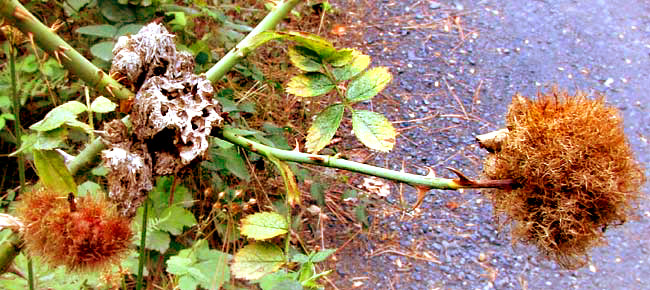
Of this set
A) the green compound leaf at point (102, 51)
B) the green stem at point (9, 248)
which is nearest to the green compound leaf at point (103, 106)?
the green stem at point (9, 248)

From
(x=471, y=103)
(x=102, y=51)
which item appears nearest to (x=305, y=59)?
(x=102, y=51)

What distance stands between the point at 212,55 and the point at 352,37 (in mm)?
1379

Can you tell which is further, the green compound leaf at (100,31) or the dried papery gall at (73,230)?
the green compound leaf at (100,31)

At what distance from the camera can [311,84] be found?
90cm

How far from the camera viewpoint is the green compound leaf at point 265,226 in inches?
34.6

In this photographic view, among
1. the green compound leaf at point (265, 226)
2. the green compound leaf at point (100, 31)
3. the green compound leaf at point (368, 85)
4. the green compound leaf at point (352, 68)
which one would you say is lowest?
the green compound leaf at point (265, 226)

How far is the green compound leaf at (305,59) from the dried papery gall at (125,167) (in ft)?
0.87

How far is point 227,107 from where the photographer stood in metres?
1.68

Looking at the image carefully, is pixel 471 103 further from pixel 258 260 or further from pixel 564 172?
pixel 564 172

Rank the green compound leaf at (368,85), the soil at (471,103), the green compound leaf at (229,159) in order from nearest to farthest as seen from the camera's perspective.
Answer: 1. the green compound leaf at (368,85)
2. the green compound leaf at (229,159)
3. the soil at (471,103)

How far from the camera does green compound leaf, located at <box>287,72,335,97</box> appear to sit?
2.92 feet

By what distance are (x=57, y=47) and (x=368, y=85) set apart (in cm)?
40

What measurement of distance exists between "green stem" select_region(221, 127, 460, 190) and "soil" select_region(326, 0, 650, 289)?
1.22 metres

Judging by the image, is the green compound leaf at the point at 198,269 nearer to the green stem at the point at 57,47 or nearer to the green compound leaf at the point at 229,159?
the green compound leaf at the point at 229,159
